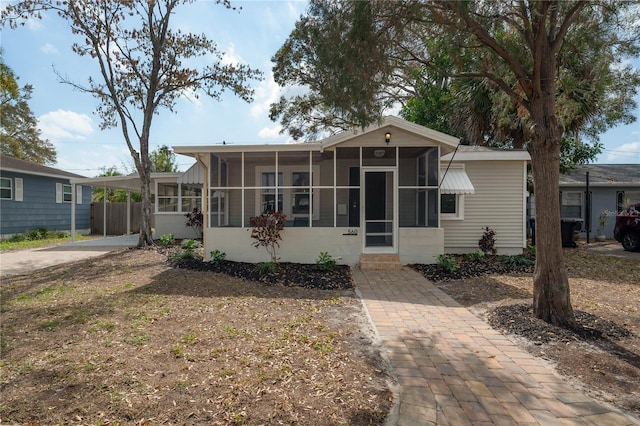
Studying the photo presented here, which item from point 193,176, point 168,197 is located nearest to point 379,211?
point 193,176

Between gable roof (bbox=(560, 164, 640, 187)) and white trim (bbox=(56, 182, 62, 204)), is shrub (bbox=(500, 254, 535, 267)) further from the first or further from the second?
white trim (bbox=(56, 182, 62, 204))

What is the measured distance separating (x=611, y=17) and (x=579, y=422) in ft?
18.5

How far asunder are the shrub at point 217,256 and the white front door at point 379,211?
3.77 meters

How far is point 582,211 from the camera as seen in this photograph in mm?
16578

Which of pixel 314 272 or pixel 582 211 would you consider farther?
pixel 582 211

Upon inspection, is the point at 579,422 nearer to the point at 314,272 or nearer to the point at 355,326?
the point at 355,326

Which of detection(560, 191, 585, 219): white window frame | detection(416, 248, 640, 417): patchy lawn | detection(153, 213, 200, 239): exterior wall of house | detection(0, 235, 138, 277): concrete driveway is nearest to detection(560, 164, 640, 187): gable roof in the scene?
detection(560, 191, 585, 219): white window frame

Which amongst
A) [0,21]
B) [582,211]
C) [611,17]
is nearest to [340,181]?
[611,17]

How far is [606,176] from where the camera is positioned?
56.9 ft

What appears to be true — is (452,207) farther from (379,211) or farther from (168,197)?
(168,197)

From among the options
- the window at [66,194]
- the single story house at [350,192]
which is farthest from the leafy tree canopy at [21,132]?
the single story house at [350,192]

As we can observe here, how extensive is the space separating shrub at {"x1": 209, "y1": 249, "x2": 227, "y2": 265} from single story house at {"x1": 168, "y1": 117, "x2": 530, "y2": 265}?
17cm

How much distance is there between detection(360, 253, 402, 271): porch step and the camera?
8.77 metres

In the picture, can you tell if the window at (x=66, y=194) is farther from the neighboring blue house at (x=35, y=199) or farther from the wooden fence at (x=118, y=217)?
the wooden fence at (x=118, y=217)
